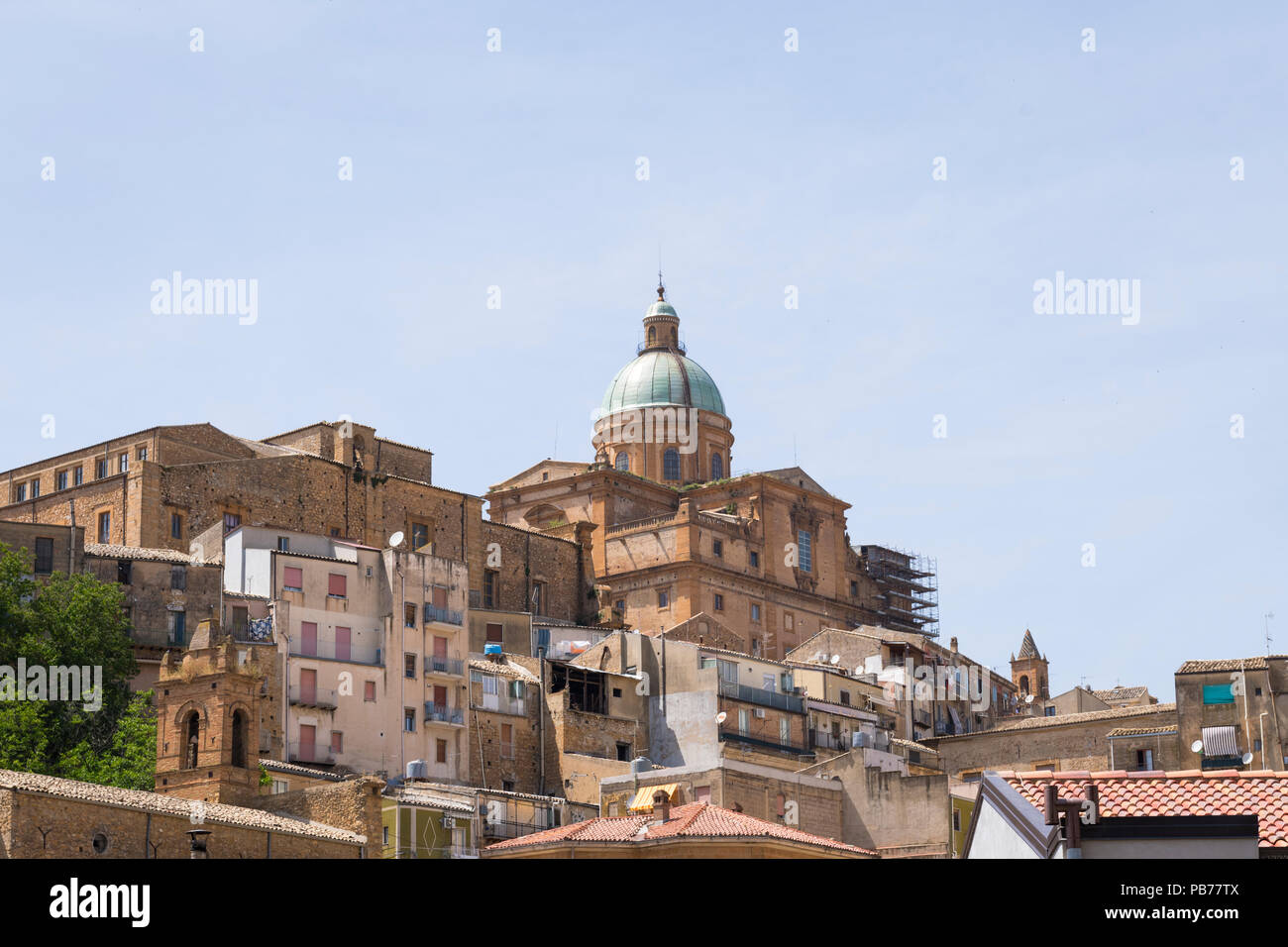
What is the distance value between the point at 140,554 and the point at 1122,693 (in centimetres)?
4684

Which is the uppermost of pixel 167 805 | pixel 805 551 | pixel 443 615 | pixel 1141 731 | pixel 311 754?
pixel 805 551

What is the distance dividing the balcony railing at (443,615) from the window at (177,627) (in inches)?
288

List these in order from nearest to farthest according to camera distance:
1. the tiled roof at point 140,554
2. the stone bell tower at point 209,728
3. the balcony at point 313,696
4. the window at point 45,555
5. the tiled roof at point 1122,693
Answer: the stone bell tower at point 209,728, the balcony at point 313,696, the tiled roof at point 140,554, the window at point 45,555, the tiled roof at point 1122,693

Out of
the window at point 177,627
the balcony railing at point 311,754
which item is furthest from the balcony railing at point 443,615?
the window at point 177,627

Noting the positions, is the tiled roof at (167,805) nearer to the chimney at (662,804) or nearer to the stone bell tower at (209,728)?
the stone bell tower at (209,728)

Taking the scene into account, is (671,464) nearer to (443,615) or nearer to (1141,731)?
(443,615)

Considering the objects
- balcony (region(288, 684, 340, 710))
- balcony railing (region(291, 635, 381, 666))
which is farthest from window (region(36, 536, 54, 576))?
balcony (region(288, 684, 340, 710))

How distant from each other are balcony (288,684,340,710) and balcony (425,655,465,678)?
390cm

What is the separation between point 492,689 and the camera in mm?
66125

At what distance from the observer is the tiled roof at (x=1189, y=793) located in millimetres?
23766

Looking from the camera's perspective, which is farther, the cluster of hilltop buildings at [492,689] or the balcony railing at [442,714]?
the balcony railing at [442,714]

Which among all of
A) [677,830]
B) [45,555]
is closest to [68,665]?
[45,555]

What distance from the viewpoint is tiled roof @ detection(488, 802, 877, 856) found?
46.5 meters
